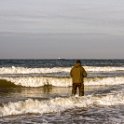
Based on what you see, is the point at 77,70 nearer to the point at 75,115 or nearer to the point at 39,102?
the point at 39,102

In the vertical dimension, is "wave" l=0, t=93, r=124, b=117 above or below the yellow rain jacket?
Result: below

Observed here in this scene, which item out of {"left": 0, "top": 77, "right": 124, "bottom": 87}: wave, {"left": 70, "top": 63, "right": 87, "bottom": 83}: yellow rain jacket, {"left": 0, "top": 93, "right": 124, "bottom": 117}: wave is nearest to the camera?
{"left": 0, "top": 93, "right": 124, "bottom": 117}: wave

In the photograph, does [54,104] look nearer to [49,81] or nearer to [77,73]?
[77,73]

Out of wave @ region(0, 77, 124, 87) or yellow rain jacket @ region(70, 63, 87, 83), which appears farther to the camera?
wave @ region(0, 77, 124, 87)

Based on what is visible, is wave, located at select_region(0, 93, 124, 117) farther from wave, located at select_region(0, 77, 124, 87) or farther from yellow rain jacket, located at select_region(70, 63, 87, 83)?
wave, located at select_region(0, 77, 124, 87)

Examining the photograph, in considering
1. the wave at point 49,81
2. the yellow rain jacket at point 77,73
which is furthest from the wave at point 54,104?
the wave at point 49,81

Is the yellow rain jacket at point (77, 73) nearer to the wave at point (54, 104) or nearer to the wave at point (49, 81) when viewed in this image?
the wave at point (54, 104)

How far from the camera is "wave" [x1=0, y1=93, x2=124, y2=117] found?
15.4m

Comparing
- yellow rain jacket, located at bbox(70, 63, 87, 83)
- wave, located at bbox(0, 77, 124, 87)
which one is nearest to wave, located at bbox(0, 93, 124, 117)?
yellow rain jacket, located at bbox(70, 63, 87, 83)

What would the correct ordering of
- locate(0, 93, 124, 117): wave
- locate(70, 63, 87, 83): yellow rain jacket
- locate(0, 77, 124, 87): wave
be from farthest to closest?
locate(0, 77, 124, 87): wave < locate(70, 63, 87, 83): yellow rain jacket < locate(0, 93, 124, 117): wave

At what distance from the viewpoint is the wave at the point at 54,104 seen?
15426 millimetres

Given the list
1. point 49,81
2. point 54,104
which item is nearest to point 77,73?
point 54,104

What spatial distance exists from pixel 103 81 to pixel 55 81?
13.9ft

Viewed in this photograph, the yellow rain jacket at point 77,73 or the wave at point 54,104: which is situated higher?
the yellow rain jacket at point 77,73
